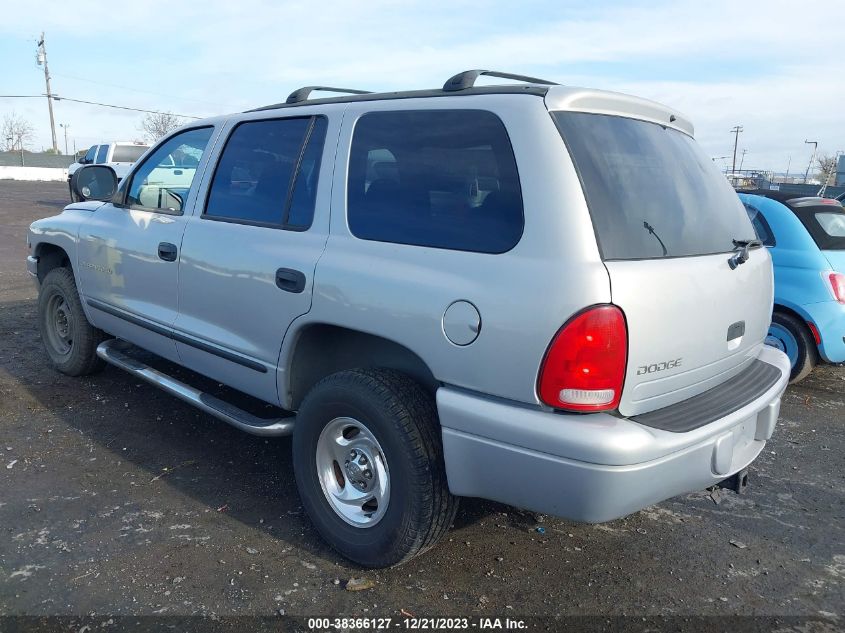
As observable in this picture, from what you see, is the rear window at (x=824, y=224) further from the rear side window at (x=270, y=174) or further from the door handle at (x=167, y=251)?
the door handle at (x=167, y=251)

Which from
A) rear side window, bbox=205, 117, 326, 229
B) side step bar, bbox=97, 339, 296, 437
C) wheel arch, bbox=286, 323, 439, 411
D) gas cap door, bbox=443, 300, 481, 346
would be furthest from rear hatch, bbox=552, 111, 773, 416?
side step bar, bbox=97, 339, 296, 437

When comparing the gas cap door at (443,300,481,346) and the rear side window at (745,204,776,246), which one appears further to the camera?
the rear side window at (745,204,776,246)

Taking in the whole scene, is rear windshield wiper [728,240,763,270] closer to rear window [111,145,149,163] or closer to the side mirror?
the side mirror

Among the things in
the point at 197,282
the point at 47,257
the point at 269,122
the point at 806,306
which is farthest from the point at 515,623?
the point at 47,257

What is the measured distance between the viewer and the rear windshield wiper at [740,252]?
277cm

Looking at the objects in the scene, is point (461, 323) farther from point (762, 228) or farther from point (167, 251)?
point (762, 228)

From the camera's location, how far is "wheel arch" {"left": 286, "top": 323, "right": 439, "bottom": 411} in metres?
3.00

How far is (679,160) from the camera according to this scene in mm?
2887

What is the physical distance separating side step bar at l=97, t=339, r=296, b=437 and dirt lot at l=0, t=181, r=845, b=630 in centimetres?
42

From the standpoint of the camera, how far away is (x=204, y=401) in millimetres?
3580

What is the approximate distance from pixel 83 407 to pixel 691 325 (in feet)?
13.2

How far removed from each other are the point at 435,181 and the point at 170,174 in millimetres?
2219

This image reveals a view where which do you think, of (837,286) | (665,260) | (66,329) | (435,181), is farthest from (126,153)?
(665,260)

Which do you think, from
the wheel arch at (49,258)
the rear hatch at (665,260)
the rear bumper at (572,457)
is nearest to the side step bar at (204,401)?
the wheel arch at (49,258)
